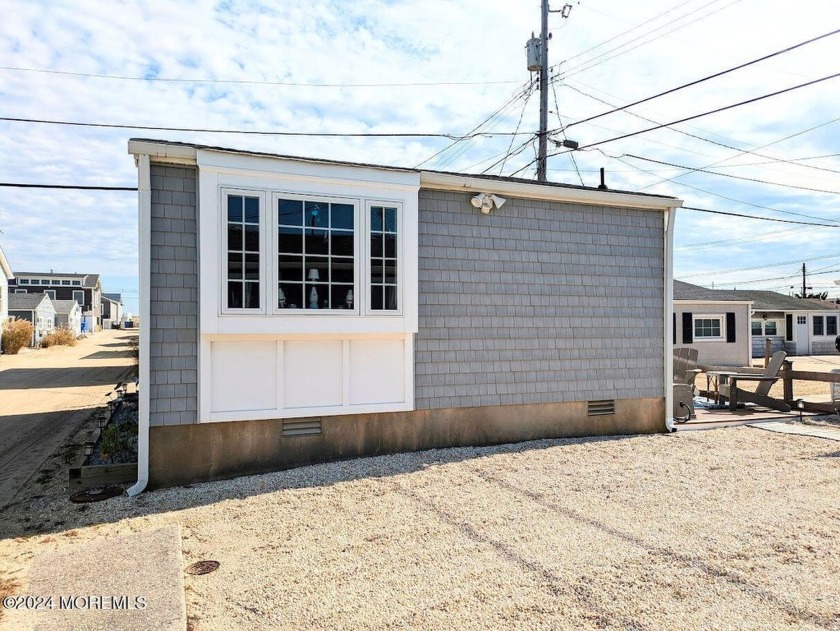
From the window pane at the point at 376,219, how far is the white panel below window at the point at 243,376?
5.44ft

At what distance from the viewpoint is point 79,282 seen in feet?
174

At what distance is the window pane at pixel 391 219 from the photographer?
6137 mm

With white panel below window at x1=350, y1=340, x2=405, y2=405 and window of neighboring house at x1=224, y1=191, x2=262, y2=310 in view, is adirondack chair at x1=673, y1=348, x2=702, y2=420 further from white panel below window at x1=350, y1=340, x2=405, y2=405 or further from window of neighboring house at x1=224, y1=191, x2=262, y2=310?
window of neighboring house at x1=224, y1=191, x2=262, y2=310

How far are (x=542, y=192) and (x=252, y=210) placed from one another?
142 inches

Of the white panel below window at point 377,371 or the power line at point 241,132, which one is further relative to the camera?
the power line at point 241,132

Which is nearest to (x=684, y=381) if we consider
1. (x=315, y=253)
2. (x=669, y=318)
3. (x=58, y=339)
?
(x=669, y=318)

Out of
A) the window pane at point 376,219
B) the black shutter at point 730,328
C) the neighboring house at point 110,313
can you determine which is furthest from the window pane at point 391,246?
the neighboring house at point 110,313

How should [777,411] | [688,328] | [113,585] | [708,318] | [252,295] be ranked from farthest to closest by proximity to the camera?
[708,318], [688,328], [777,411], [252,295], [113,585]

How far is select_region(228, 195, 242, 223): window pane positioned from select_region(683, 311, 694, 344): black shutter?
15.8 m

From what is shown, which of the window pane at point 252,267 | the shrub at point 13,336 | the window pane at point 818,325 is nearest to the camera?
the window pane at point 252,267

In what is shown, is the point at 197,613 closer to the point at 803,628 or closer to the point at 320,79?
the point at 803,628

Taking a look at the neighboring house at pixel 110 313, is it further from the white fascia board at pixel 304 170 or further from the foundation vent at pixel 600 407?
the foundation vent at pixel 600 407

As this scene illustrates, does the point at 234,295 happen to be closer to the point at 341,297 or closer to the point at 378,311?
the point at 341,297

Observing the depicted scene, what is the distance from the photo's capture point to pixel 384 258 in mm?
6074
